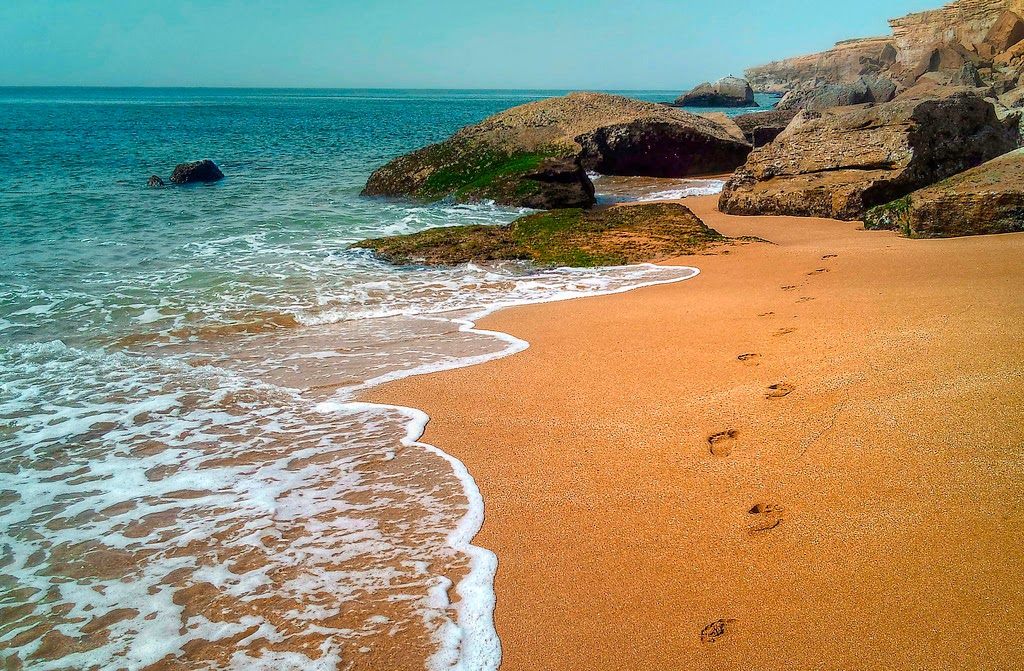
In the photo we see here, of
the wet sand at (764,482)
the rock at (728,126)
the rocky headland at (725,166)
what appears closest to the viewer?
the wet sand at (764,482)

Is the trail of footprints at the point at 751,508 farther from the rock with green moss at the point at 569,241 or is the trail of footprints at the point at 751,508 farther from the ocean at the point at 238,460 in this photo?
the rock with green moss at the point at 569,241

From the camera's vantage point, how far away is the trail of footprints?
2211mm

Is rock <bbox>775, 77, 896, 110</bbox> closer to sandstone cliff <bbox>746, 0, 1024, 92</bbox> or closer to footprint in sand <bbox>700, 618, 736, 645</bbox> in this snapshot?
sandstone cliff <bbox>746, 0, 1024, 92</bbox>

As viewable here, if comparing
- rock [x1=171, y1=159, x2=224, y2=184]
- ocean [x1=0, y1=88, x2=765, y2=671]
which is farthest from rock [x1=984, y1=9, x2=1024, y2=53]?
ocean [x1=0, y1=88, x2=765, y2=671]

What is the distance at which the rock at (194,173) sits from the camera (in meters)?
16.6

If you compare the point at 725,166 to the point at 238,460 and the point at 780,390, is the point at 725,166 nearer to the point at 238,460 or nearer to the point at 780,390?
the point at 780,390

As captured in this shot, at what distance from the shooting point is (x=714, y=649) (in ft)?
7.03

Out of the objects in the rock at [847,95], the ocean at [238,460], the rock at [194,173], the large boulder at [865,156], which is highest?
the rock at [847,95]

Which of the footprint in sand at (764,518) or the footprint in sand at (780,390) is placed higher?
the footprint in sand at (780,390)

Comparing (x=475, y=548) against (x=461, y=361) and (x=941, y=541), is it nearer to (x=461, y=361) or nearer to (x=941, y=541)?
(x=941, y=541)

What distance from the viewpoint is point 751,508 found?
278cm

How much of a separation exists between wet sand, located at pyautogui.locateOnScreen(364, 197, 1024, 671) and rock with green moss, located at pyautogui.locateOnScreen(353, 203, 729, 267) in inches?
120

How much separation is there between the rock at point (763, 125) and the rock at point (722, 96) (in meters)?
42.6

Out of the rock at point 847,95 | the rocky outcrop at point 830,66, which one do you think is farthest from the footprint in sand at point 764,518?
the rocky outcrop at point 830,66
